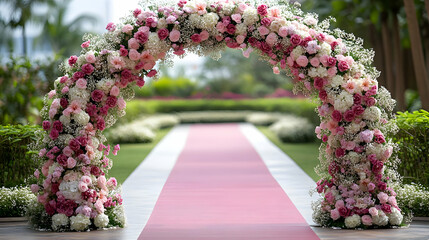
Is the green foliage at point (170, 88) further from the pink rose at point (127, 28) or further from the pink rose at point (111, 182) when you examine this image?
the pink rose at point (127, 28)

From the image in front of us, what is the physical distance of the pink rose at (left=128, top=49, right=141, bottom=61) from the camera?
8.54 metres

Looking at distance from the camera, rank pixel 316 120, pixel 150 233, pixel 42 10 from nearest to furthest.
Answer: pixel 150 233, pixel 316 120, pixel 42 10

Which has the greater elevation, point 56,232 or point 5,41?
point 5,41

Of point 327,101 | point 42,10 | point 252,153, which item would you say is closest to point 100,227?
point 327,101

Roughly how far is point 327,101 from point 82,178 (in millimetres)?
3137

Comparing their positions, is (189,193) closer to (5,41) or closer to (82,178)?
(82,178)

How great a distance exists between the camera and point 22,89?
1803cm

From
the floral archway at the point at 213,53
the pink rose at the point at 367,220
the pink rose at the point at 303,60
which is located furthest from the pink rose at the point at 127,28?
the pink rose at the point at 367,220

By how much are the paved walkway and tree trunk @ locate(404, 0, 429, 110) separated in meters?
3.38

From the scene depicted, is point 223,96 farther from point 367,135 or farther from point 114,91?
point 367,135

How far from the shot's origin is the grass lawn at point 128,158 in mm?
15134

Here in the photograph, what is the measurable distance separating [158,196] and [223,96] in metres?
32.6

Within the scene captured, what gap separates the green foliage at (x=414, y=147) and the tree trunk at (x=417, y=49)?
244 inches

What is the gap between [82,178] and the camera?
8531mm
